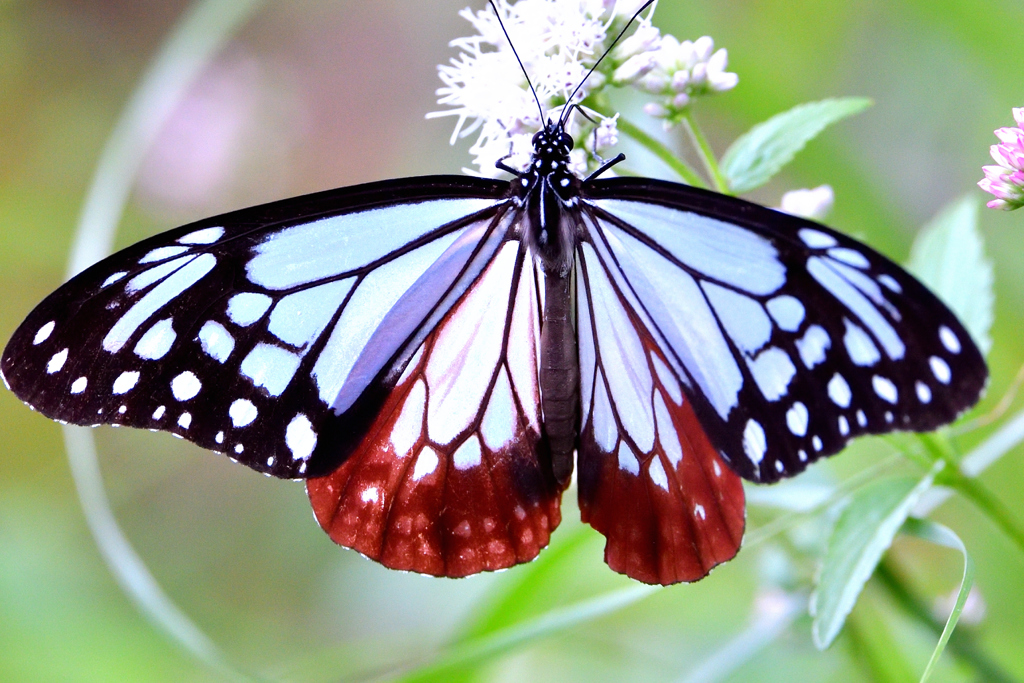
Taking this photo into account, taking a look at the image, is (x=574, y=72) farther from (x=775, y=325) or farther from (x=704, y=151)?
(x=775, y=325)

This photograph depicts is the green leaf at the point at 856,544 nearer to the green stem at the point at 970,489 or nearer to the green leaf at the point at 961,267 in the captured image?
the green stem at the point at 970,489

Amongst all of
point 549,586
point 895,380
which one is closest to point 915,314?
point 895,380

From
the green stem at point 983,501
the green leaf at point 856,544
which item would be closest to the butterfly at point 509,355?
the green leaf at point 856,544

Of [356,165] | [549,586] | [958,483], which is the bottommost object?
[549,586]

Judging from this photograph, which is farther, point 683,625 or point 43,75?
point 43,75

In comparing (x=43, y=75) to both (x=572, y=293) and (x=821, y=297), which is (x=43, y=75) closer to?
(x=572, y=293)

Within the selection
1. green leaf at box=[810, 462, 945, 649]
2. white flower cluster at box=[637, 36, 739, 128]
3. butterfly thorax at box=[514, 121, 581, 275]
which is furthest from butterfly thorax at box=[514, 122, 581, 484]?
green leaf at box=[810, 462, 945, 649]
